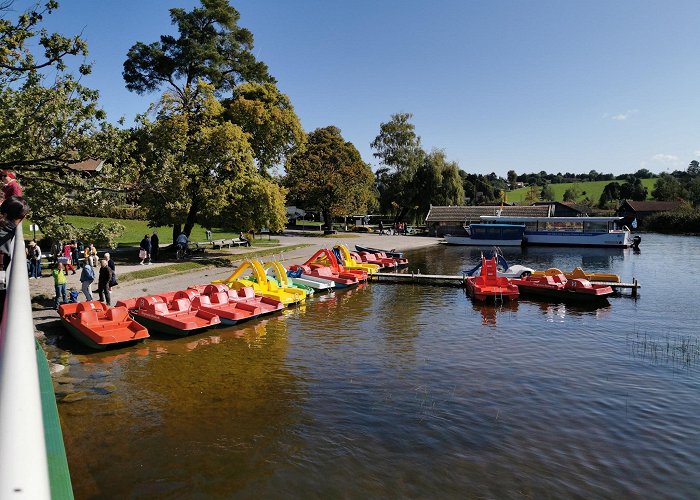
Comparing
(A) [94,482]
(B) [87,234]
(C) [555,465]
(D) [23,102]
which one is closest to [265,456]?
(A) [94,482]

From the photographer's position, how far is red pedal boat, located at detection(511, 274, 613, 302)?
2666cm

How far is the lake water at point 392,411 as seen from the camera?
387 inches

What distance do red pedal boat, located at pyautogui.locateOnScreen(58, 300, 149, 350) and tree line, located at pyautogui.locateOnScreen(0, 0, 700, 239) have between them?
2.99 meters

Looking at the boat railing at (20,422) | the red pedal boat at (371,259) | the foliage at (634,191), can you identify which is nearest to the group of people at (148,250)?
the red pedal boat at (371,259)

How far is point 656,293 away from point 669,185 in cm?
11851

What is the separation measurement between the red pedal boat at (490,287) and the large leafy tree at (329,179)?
4171 centimetres

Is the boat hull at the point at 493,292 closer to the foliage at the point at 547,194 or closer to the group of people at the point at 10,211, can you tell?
the group of people at the point at 10,211

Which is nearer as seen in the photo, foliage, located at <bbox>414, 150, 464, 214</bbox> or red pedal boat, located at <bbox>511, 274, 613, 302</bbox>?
red pedal boat, located at <bbox>511, 274, 613, 302</bbox>

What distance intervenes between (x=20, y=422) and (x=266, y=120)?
139 ft

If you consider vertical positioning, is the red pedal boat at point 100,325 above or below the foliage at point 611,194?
below

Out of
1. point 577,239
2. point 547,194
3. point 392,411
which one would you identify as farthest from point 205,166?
point 547,194

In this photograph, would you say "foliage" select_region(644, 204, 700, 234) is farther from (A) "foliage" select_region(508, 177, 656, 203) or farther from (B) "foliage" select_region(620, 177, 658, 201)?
(A) "foliage" select_region(508, 177, 656, 203)

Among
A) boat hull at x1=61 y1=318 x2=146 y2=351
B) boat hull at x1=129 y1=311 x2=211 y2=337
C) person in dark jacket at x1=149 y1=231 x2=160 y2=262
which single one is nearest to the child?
boat hull at x1=61 y1=318 x2=146 y2=351

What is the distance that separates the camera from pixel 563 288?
2761 centimetres
